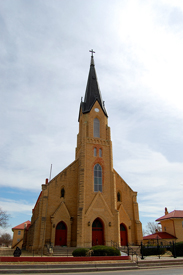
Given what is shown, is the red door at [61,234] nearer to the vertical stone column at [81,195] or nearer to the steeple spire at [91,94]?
the vertical stone column at [81,195]

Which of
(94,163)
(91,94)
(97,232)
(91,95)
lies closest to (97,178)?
(94,163)

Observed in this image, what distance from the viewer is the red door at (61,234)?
2824 cm

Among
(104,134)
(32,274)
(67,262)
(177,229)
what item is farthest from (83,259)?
(177,229)

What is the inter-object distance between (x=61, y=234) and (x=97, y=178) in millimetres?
8559

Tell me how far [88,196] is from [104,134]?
10033 mm

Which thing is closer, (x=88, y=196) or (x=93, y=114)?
(x=88, y=196)

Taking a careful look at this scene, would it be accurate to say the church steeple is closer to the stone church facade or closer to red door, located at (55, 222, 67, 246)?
the stone church facade

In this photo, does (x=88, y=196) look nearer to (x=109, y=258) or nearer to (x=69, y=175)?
(x=69, y=175)

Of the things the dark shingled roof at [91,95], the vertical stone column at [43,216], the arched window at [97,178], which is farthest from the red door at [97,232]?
the dark shingled roof at [91,95]

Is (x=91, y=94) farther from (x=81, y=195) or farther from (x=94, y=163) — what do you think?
(x=81, y=195)

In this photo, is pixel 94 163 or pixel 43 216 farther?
pixel 94 163

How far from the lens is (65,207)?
97.3ft

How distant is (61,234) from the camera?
28.7 meters

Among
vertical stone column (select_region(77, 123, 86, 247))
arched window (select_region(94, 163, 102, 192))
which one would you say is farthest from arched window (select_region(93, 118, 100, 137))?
arched window (select_region(94, 163, 102, 192))
